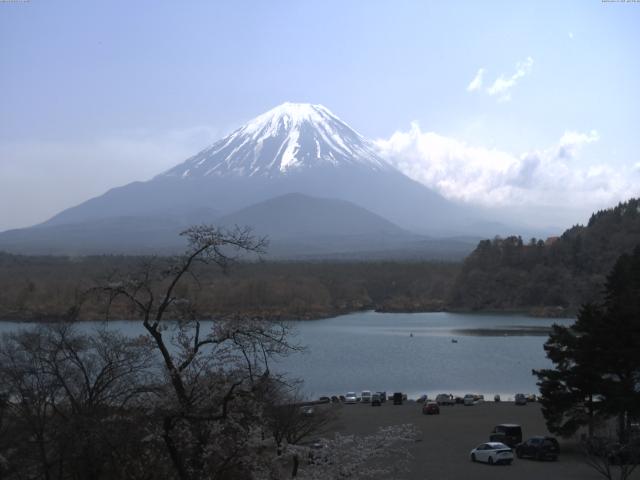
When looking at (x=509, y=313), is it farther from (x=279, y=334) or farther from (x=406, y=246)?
(x=406, y=246)

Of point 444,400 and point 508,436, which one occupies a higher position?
point 508,436

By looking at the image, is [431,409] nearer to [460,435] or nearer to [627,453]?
[460,435]

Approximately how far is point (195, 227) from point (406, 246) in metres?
117

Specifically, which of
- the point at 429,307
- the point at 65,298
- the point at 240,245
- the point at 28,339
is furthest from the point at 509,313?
the point at 240,245

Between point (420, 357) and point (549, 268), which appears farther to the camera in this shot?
point (549, 268)

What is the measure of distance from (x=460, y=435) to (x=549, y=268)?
3796 centimetres

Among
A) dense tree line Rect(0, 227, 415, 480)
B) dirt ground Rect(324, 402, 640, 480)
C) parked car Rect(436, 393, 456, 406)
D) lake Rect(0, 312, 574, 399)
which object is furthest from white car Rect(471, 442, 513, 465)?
parked car Rect(436, 393, 456, 406)

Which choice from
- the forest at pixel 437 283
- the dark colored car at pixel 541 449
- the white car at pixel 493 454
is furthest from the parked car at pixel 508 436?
the forest at pixel 437 283

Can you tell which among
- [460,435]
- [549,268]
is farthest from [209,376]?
[549,268]

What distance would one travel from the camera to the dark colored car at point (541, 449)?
9.77m

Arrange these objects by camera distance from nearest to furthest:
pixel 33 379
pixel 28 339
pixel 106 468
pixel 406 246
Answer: pixel 106 468
pixel 33 379
pixel 28 339
pixel 406 246

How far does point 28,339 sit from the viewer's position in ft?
23.3

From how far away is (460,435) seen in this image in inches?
469

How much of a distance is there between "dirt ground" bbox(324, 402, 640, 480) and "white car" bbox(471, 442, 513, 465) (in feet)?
0.29
